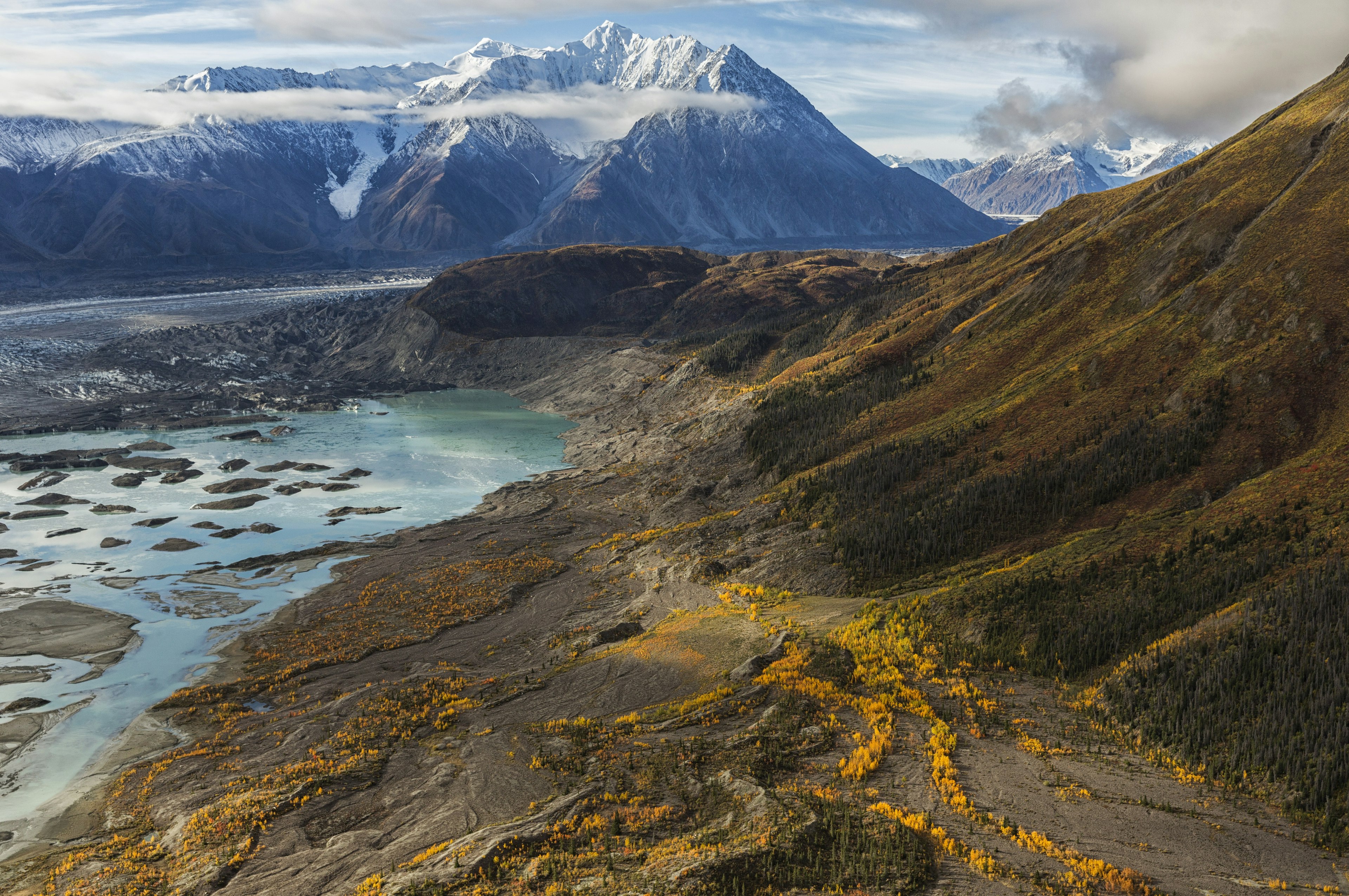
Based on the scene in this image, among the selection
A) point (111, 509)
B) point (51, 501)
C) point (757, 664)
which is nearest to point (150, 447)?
point (51, 501)

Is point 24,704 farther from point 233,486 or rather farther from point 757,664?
point 233,486

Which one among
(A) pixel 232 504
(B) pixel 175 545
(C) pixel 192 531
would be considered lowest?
(B) pixel 175 545

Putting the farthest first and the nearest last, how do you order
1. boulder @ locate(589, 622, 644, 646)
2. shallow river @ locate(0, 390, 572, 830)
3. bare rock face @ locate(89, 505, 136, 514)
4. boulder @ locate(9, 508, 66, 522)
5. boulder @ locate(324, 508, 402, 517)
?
boulder @ locate(324, 508, 402, 517), bare rock face @ locate(89, 505, 136, 514), boulder @ locate(9, 508, 66, 522), boulder @ locate(589, 622, 644, 646), shallow river @ locate(0, 390, 572, 830)

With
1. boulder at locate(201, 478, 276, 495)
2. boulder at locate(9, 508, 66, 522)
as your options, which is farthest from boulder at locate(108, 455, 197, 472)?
boulder at locate(9, 508, 66, 522)

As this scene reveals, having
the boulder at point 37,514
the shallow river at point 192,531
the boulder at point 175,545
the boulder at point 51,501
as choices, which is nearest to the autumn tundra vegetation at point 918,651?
the shallow river at point 192,531

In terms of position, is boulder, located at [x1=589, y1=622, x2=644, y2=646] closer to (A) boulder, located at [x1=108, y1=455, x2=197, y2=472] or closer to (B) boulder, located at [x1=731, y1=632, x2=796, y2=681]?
(B) boulder, located at [x1=731, y1=632, x2=796, y2=681]

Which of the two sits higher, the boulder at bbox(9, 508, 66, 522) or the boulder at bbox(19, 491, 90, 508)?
the boulder at bbox(19, 491, 90, 508)

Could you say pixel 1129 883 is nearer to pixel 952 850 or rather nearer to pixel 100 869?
pixel 952 850
